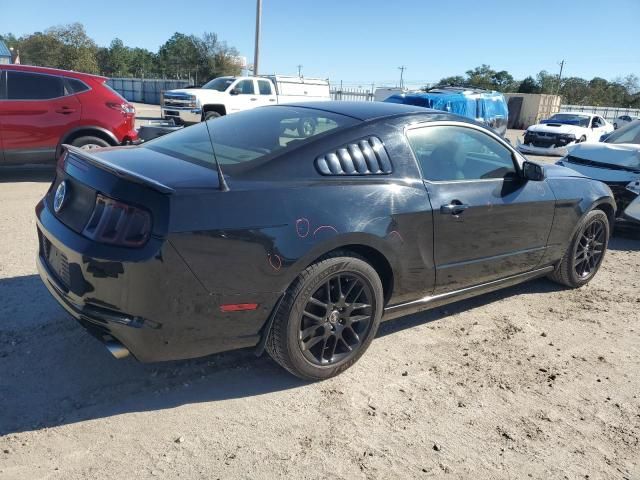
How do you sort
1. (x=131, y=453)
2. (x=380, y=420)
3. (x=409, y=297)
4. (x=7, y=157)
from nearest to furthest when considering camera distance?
1. (x=131, y=453)
2. (x=380, y=420)
3. (x=409, y=297)
4. (x=7, y=157)

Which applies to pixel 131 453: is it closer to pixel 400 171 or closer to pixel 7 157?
pixel 400 171

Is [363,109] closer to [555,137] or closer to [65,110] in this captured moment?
[65,110]

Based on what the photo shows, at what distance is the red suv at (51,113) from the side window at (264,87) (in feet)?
38.2

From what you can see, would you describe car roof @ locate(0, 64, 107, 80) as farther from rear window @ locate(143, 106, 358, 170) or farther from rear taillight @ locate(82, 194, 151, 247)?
rear taillight @ locate(82, 194, 151, 247)

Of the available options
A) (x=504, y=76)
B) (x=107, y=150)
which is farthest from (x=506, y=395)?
(x=504, y=76)

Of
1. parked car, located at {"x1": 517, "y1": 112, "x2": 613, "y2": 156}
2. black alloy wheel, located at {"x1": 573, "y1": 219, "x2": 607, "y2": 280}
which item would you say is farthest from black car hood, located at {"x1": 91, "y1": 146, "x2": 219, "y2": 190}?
parked car, located at {"x1": 517, "y1": 112, "x2": 613, "y2": 156}

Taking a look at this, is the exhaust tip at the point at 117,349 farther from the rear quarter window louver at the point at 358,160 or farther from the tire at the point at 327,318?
the rear quarter window louver at the point at 358,160

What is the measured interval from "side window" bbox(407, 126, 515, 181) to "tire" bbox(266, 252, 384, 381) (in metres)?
0.92

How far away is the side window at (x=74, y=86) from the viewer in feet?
26.9

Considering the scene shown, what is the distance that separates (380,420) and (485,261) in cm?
159

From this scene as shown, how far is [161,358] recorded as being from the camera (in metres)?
2.69

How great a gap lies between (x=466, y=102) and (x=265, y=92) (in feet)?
23.8

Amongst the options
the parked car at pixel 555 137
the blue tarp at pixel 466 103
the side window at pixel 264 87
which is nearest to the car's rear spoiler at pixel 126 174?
the blue tarp at pixel 466 103

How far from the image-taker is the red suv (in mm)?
7785
